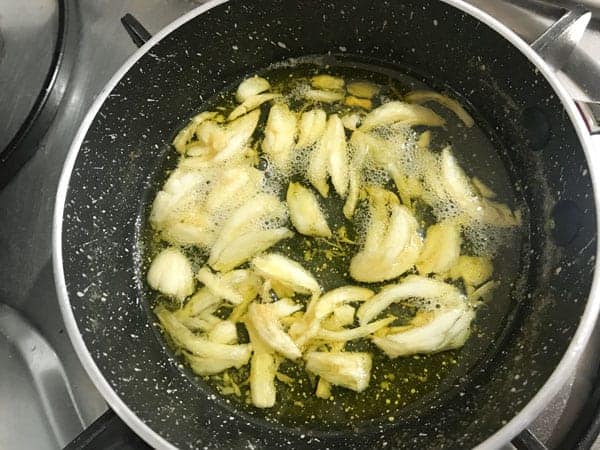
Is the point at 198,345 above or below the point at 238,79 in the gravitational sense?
below

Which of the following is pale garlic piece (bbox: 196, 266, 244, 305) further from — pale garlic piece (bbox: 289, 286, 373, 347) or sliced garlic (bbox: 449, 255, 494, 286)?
sliced garlic (bbox: 449, 255, 494, 286)

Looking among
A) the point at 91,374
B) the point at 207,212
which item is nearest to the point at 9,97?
the point at 207,212

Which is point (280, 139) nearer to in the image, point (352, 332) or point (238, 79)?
point (238, 79)

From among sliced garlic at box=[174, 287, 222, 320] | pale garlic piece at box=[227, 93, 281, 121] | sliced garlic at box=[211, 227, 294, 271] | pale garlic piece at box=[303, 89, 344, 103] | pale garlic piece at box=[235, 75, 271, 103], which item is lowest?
sliced garlic at box=[174, 287, 222, 320]

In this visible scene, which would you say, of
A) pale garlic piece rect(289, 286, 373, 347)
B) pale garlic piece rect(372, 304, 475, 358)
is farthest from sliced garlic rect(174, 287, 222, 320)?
pale garlic piece rect(372, 304, 475, 358)

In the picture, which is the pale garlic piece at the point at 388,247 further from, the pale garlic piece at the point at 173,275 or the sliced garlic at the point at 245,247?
the pale garlic piece at the point at 173,275

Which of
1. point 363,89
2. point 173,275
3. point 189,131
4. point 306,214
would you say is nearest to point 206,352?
point 173,275

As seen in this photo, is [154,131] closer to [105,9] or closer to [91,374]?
[105,9]
